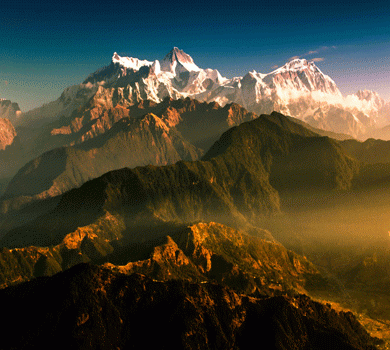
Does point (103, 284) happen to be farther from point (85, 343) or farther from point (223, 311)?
point (223, 311)

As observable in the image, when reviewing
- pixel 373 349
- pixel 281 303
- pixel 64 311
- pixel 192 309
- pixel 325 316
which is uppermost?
pixel 64 311

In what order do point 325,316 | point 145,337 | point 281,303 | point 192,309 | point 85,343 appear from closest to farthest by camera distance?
point 85,343 < point 145,337 < point 192,309 < point 281,303 < point 325,316

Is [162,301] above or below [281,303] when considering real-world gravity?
above

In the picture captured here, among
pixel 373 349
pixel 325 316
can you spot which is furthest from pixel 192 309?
pixel 373 349

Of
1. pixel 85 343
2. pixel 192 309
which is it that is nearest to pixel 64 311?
pixel 85 343

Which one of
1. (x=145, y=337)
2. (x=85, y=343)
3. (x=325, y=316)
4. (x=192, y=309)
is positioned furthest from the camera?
(x=325, y=316)

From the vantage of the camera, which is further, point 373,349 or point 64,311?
point 373,349
